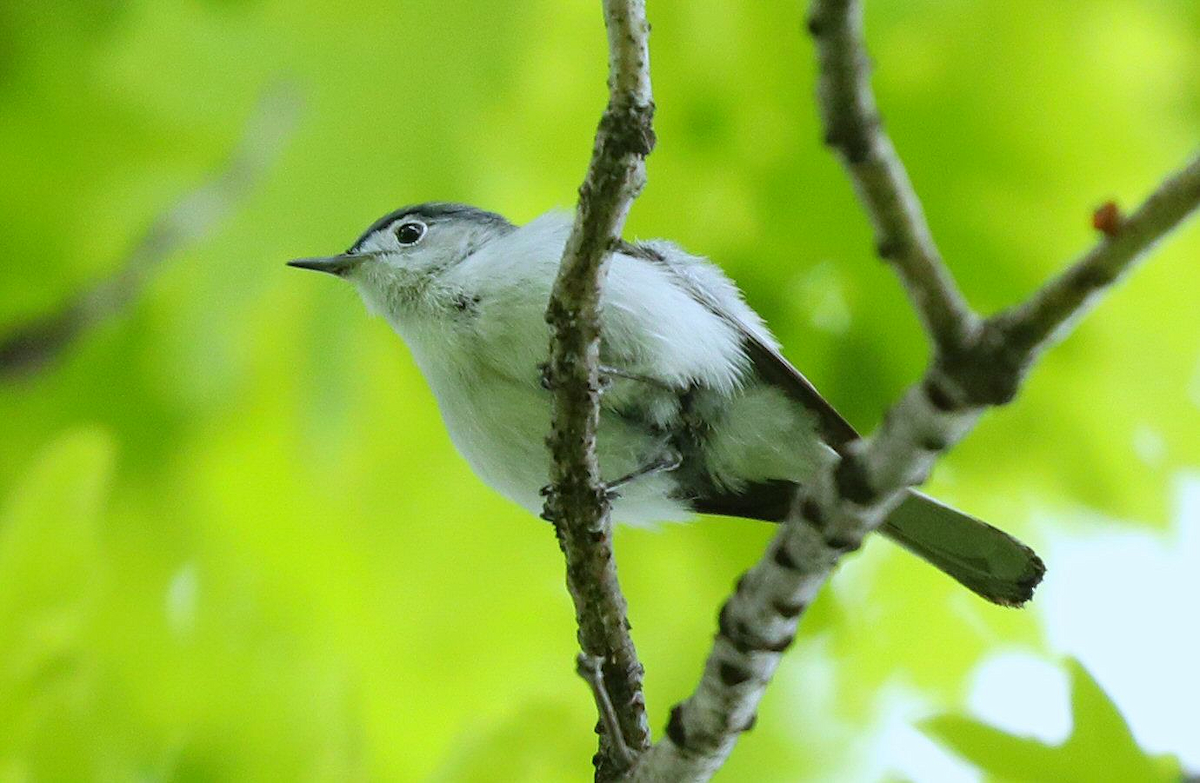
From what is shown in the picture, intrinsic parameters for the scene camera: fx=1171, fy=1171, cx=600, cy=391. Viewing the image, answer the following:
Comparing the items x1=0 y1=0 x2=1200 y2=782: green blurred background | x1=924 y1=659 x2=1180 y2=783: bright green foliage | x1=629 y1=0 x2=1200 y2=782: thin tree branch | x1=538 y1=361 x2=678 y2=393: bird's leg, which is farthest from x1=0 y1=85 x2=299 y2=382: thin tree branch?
x1=924 y1=659 x2=1180 y2=783: bright green foliage

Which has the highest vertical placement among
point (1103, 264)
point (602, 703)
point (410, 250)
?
point (410, 250)

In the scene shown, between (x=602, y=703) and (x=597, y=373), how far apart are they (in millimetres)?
460

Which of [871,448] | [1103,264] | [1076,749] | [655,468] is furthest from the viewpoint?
[655,468]

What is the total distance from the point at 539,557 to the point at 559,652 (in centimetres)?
21

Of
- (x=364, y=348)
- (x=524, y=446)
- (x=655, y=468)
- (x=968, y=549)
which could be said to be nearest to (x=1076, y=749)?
(x=968, y=549)

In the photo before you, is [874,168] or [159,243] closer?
[874,168]

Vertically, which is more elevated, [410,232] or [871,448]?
[410,232]

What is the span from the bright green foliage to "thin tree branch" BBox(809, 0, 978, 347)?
0.90 meters

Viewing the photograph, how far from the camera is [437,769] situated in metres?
2.18

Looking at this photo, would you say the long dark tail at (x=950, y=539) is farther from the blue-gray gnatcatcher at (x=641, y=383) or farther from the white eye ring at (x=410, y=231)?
the white eye ring at (x=410, y=231)

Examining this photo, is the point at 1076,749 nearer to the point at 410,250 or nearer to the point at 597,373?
the point at 597,373

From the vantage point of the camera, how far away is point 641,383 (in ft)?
7.43

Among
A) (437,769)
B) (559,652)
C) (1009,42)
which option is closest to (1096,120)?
(1009,42)

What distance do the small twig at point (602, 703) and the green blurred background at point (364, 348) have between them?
0.55 metres
